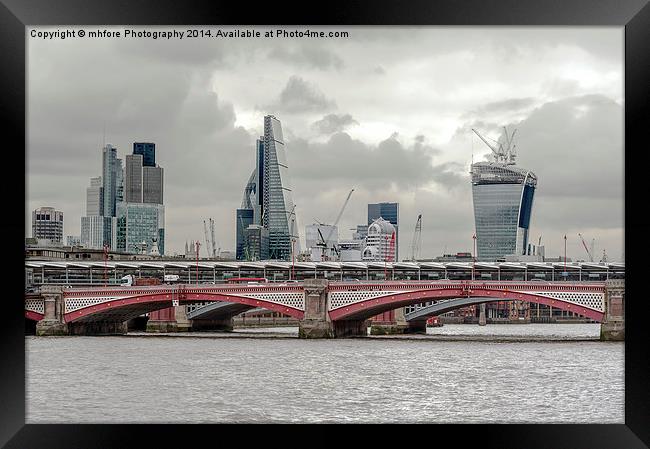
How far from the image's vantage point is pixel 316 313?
42.0m

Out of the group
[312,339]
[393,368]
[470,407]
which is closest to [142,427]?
[470,407]

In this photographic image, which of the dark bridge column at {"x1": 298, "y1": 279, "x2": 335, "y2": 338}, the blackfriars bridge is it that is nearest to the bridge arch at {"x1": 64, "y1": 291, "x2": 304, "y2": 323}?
the blackfriars bridge

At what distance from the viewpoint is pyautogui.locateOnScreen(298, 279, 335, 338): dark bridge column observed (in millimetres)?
41812

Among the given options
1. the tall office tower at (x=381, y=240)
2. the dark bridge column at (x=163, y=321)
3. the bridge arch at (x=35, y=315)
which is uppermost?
the tall office tower at (x=381, y=240)

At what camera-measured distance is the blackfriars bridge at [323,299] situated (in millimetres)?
40031

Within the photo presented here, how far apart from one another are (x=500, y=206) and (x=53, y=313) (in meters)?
87.8

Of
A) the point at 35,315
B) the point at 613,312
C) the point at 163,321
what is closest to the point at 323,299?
the point at 613,312

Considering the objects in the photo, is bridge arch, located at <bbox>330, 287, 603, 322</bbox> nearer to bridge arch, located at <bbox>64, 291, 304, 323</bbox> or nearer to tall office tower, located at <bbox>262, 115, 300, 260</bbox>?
bridge arch, located at <bbox>64, 291, 304, 323</bbox>
